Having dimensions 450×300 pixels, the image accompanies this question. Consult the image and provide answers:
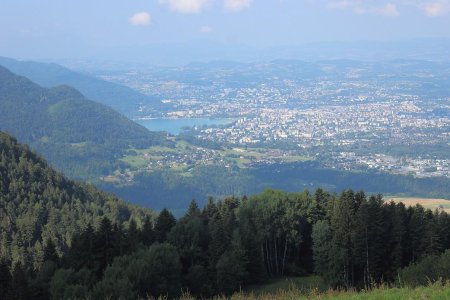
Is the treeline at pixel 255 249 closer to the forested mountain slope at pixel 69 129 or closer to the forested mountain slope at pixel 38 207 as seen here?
the forested mountain slope at pixel 38 207

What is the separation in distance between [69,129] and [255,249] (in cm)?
14731

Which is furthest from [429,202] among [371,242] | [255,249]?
[255,249]

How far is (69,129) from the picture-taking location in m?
169

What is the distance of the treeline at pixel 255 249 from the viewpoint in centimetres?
2531

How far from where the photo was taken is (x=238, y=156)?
138000 millimetres

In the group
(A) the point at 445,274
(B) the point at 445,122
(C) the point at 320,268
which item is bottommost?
(C) the point at 320,268

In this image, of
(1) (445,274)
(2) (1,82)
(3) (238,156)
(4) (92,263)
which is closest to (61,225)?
(4) (92,263)

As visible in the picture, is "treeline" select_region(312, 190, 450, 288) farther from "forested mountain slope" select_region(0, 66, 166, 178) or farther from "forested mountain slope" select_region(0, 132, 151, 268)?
"forested mountain slope" select_region(0, 66, 166, 178)

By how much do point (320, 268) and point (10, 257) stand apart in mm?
27932

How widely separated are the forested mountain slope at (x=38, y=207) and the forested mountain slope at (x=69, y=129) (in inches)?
2295

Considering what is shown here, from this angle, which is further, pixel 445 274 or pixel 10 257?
pixel 10 257

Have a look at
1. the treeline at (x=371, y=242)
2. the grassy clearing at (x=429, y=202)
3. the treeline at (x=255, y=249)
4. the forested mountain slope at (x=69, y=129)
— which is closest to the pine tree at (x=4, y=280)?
the treeline at (x=255, y=249)

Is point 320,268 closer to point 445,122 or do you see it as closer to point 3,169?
point 3,169

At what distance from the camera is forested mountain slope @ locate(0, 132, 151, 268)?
51.2 meters
